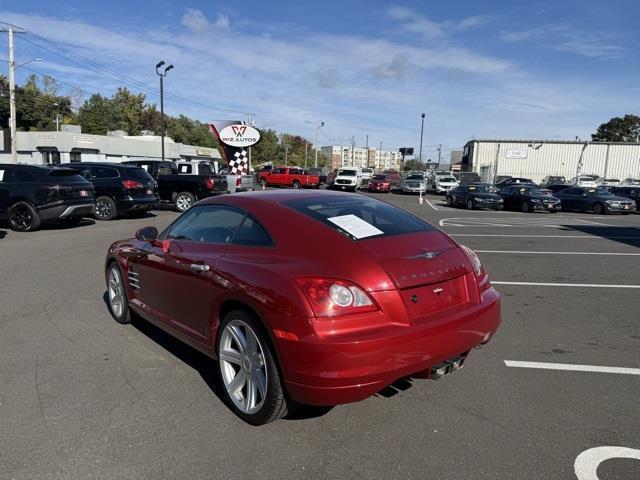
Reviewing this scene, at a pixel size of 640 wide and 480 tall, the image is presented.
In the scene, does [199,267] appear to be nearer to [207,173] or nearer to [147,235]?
[147,235]

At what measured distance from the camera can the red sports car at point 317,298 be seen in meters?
2.99

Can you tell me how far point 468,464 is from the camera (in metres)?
2.93

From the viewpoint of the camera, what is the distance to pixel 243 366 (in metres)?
3.47

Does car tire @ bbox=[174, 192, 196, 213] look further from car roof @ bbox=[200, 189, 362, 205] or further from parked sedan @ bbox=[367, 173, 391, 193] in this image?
parked sedan @ bbox=[367, 173, 391, 193]

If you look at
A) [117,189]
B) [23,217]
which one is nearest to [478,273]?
[23,217]

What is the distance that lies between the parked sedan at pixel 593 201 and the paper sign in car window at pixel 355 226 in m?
24.0

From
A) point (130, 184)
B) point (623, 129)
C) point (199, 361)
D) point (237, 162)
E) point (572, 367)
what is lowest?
point (199, 361)

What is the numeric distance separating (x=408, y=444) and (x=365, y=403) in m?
0.59

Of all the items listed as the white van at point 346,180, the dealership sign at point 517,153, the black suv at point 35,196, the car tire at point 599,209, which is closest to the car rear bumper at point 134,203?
the black suv at point 35,196

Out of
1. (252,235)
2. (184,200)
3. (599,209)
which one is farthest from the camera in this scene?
(599,209)

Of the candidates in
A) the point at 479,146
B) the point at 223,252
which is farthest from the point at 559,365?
the point at 479,146

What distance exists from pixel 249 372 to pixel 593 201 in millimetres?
25367

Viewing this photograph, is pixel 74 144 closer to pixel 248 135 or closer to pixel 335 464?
pixel 248 135

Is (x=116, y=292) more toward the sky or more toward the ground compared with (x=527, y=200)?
more toward the ground
